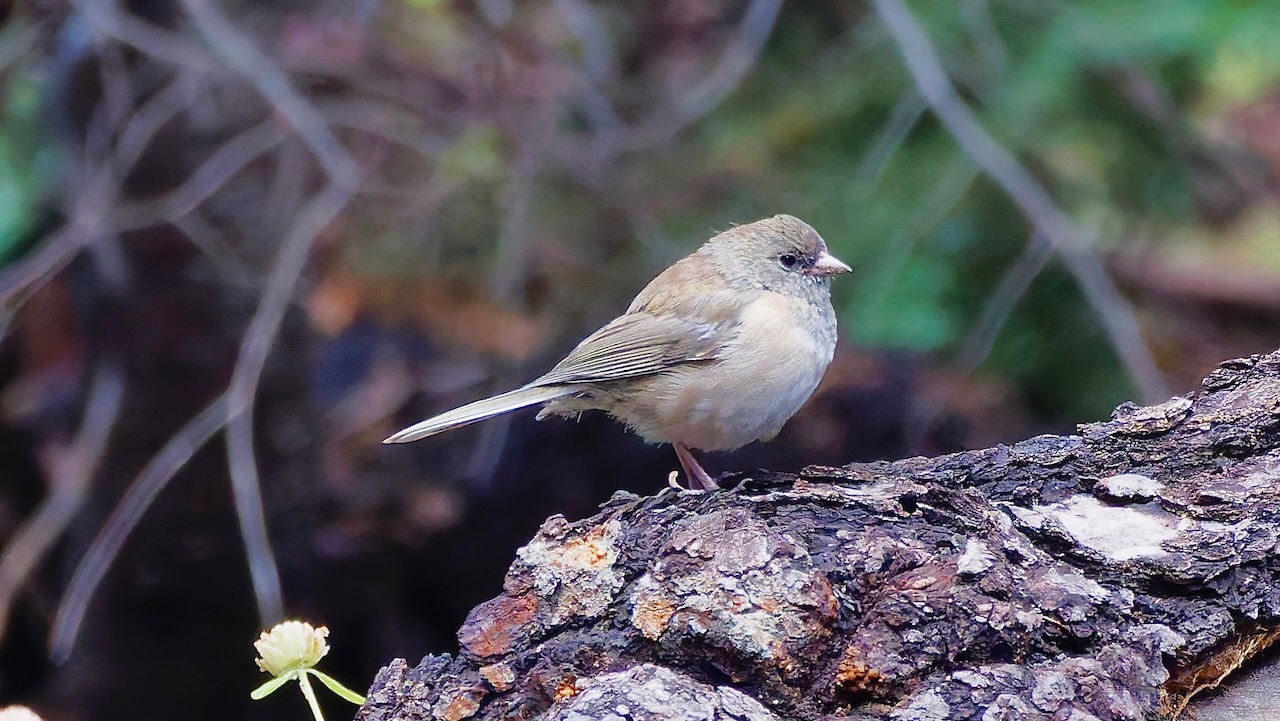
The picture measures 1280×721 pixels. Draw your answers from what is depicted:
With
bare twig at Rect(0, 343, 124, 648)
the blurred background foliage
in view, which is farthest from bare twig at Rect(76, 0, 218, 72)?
bare twig at Rect(0, 343, 124, 648)

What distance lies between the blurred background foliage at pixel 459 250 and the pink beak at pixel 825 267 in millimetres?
728

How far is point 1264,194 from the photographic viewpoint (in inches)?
164

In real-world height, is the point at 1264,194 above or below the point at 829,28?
below

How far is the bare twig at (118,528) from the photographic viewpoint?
3305 mm

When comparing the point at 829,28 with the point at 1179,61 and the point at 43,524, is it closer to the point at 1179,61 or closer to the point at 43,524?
the point at 1179,61

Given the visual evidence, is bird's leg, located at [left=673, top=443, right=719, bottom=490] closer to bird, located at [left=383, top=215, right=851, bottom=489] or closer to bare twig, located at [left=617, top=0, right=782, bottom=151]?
bird, located at [left=383, top=215, right=851, bottom=489]

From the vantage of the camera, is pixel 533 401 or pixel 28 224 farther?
pixel 28 224

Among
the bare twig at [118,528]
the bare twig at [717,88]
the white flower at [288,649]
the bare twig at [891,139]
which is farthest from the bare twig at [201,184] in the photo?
the white flower at [288,649]

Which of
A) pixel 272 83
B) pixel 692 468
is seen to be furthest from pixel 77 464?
pixel 692 468

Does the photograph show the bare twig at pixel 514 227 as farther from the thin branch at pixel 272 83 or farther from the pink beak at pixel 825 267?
the pink beak at pixel 825 267

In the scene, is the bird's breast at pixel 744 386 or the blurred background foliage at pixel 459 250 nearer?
the bird's breast at pixel 744 386

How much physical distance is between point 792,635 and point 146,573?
2903mm

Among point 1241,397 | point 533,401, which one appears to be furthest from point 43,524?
point 1241,397

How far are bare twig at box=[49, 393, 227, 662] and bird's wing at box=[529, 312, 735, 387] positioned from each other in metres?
1.30
